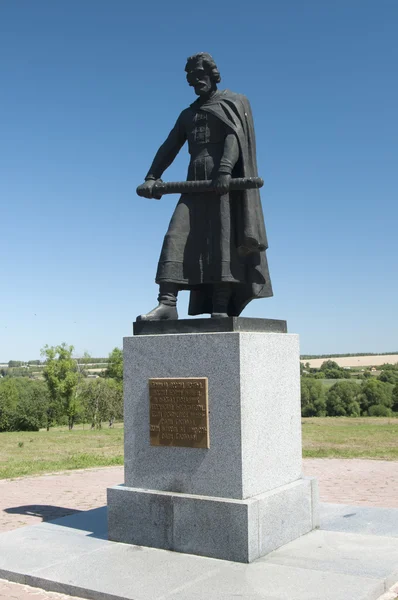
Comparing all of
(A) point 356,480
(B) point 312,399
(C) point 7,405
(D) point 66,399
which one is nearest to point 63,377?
(D) point 66,399

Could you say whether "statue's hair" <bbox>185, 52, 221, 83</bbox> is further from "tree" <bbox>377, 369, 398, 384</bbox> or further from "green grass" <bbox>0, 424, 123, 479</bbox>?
"tree" <bbox>377, 369, 398, 384</bbox>

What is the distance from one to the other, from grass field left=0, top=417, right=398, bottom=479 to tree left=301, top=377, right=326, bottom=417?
28343mm

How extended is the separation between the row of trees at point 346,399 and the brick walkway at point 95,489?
3497cm

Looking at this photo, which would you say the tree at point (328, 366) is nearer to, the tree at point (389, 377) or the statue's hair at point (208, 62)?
the tree at point (389, 377)

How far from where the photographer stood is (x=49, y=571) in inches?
191

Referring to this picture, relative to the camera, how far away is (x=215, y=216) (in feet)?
19.7

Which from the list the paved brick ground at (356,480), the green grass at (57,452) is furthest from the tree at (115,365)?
the paved brick ground at (356,480)

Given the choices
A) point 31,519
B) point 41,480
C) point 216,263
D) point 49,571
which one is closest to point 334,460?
point 41,480

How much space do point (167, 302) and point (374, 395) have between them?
4436 cm

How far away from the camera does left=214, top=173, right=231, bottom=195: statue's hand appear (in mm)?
5781

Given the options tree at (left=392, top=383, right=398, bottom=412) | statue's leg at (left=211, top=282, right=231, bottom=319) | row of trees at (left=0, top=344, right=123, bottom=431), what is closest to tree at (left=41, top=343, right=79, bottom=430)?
row of trees at (left=0, top=344, right=123, bottom=431)

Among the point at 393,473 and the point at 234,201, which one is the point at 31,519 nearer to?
the point at 234,201

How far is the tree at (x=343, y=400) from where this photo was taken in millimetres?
46438

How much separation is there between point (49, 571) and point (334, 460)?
8383 mm
